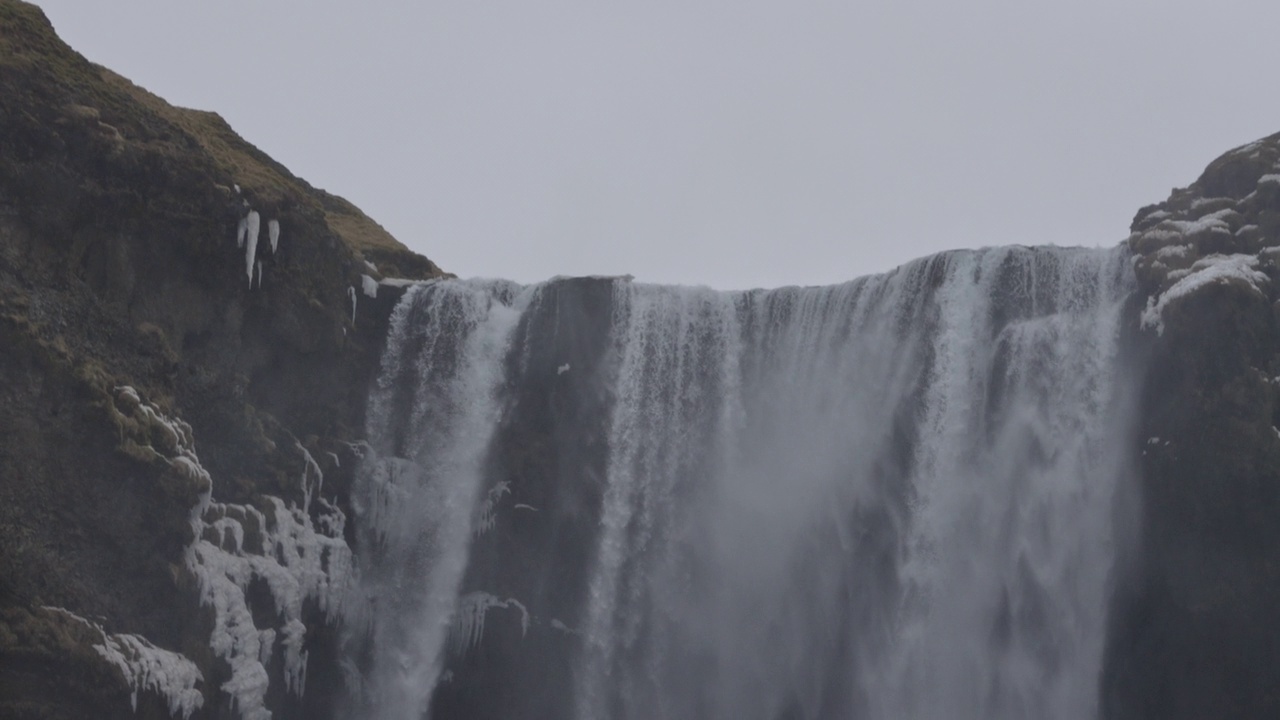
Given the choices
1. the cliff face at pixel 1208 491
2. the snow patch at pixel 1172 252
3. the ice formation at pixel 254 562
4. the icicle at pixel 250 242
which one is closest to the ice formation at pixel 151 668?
the ice formation at pixel 254 562

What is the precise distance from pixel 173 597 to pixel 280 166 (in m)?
20.2

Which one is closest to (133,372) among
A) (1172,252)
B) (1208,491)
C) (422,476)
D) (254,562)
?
(254,562)

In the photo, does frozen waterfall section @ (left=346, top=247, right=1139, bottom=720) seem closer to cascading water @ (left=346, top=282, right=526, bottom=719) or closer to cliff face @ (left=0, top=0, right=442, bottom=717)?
cascading water @ (left=346, top=282, right=526, bottom=719)

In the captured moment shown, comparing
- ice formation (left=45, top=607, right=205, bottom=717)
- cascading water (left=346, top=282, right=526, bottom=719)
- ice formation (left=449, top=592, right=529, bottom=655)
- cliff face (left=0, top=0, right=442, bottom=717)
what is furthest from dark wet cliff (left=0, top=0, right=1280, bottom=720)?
cascading water (left=346, top=282, right=526, bottom=719)

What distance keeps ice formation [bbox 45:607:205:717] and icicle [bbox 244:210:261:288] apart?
35.7 ft

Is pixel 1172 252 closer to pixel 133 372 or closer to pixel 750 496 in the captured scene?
pixel 750 496

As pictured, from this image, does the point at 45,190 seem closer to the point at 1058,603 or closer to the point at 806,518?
the point at 806,518

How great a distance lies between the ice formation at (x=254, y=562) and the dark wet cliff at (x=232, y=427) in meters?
0.11

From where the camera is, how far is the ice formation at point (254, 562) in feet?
118

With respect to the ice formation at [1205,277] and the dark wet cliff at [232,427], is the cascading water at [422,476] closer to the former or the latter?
the dark wet cliff at [232,427]

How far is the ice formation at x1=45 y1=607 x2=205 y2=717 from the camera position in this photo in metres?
32.8

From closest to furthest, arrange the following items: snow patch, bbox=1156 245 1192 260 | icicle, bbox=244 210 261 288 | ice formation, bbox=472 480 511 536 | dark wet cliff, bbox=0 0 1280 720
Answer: dark wet cliff, bbox=0 0 1280 720
snow patch, bbox=1156 245 1192 260
icicle, bbox=244 210 261 288
ice formation, bbox=472 480 511 536

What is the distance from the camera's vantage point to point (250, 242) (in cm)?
3978

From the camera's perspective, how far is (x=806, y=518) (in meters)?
42.1
